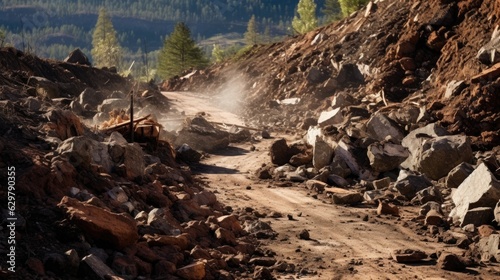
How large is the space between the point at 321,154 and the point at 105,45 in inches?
2374

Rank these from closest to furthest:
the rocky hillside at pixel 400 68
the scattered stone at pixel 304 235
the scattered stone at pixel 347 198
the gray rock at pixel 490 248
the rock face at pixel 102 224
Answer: the rock face at pixel 102 224 < the gray rock at pixel 490 248 < the scattered stone at pixel 304 235 < the scattered stone at pixel 347 198 < the rocky hillside at pixel 400 68

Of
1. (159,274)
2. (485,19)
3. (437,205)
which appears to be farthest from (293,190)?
(485,19)

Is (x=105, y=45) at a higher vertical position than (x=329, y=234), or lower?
lower

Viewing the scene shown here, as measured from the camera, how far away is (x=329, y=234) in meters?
11.5

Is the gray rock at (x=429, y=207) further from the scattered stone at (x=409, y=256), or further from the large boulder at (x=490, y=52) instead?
the large boulder at (x=490, y=52)

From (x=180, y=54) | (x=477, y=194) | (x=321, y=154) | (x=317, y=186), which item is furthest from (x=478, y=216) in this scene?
(x=180, y=54)

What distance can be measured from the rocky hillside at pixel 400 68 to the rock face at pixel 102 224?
11.3m

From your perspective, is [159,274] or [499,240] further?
[499,240]

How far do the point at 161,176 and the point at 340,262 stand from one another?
4438 millimetres

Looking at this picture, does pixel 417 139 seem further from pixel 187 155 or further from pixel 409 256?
pixel 409 256

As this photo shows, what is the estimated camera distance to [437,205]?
13.4 m

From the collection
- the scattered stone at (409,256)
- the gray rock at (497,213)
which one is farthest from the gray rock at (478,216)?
the scattered stone at (409,256)

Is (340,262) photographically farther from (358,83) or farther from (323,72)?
(323,72)

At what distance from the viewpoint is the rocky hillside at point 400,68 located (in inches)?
719
